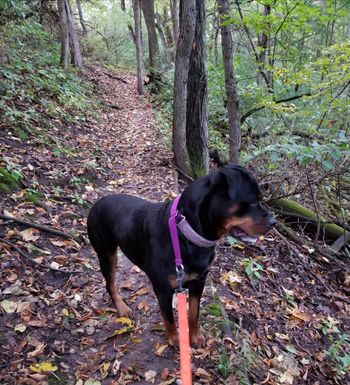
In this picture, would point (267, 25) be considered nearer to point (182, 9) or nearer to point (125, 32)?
point (182, 9)

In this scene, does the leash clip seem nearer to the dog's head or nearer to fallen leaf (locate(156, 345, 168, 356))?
the dog's head

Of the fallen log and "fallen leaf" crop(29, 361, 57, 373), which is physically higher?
"fallen leaf" crop(29, 361, 57, 373)

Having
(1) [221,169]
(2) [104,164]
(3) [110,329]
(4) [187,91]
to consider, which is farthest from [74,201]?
(1) [221,169]

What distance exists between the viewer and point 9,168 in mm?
5305

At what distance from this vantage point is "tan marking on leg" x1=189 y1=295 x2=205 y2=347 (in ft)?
10.5

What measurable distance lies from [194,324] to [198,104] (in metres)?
4.91

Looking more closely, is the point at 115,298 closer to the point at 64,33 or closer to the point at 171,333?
the point at 171,333

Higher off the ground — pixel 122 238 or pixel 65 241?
pixel 122 238

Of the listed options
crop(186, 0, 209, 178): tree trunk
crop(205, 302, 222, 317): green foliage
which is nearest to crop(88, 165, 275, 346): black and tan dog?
crop(205, 302, 222, 317): green foliage

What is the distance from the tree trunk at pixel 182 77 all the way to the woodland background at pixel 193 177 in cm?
2

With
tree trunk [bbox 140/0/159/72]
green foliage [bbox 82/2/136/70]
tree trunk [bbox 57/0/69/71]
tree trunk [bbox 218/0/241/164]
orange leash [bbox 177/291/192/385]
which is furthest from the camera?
green foliage [bbox 82/2/136/70]

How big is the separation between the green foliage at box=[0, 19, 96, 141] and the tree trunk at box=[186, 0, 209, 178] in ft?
10.0

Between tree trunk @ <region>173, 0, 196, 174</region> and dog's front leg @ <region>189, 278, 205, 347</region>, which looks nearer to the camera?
dog's front leg @ <region>189, 278, 205, 347</region>

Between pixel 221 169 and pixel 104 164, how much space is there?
552 centimetres
